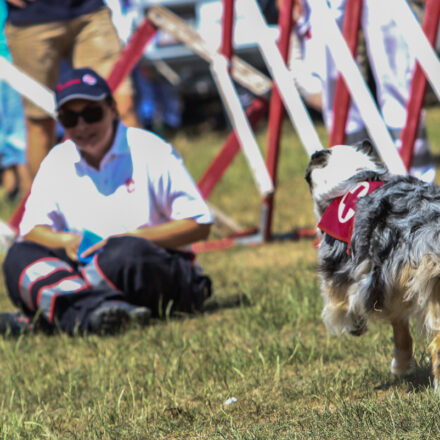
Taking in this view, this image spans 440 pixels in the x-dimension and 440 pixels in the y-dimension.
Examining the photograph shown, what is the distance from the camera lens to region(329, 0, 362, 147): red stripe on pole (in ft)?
16.8

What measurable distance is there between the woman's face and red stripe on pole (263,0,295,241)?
5.00ft

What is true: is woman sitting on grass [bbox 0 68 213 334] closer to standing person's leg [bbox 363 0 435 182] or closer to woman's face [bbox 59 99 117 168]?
woman's face [bbox 59 99 117 168]

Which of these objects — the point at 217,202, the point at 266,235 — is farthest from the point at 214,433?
the point at 217,202

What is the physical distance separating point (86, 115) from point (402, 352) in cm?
210

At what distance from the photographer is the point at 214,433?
9.53ft

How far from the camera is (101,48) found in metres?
6.58

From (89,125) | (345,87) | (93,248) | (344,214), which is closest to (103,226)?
(93,248)

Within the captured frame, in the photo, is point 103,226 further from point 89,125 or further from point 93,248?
point 89,125

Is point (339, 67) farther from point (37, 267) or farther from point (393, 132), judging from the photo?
point (37, 267)

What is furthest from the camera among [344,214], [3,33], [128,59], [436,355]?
[3,33]

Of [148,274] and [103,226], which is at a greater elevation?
[103,226]

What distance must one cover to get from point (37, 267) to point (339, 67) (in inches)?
74.3

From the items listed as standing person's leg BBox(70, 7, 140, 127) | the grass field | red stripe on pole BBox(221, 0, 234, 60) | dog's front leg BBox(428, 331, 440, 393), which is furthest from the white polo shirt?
dog's front leg BBox(428, 331, 440, 393)

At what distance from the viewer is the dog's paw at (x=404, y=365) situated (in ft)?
10.7
